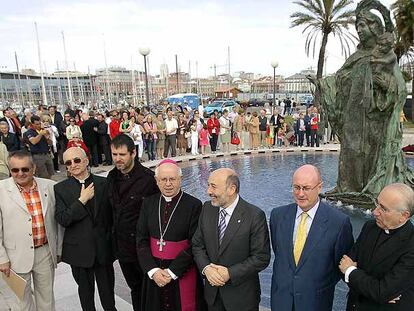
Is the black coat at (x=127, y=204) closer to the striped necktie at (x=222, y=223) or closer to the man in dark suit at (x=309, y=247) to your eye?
the striped necktie at (x=222, y=223)

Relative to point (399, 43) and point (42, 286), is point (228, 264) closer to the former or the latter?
point (42, 286)

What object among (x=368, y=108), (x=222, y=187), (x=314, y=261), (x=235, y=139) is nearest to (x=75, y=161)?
(x=222, y=187)

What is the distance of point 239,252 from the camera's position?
10.00ft

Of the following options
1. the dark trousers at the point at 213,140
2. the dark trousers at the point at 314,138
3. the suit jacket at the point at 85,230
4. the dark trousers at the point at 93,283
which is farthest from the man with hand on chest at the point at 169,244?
the dark trousers at the point at 314,138

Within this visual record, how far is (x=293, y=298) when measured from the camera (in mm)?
2898

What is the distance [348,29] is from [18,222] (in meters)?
24.3

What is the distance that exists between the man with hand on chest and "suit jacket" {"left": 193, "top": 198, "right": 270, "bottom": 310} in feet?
0.87

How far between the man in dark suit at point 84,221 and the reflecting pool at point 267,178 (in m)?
1.92

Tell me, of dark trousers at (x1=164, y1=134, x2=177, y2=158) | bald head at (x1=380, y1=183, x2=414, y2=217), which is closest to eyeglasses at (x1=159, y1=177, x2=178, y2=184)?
bald head at (x1=380, y1=183, x2=414, y2=217)

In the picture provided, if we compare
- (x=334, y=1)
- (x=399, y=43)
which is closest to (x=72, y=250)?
(x=334, y=1)

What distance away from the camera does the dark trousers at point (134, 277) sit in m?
3.86

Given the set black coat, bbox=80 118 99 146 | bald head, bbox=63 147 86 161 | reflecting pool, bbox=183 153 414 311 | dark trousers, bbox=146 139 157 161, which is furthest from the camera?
dark trousers, bbox=146 139 157 161

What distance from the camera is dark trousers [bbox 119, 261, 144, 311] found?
3.86 m

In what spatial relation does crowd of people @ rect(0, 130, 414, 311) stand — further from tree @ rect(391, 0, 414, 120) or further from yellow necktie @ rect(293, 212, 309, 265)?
tree @ rect(391, 0, 414, 120)
